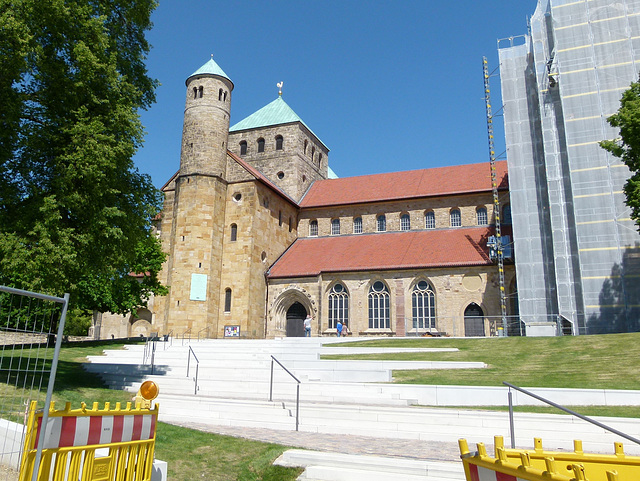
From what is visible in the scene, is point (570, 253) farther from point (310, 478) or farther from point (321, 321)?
point (310, 478)

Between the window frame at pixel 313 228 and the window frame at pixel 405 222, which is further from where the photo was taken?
the window frame at pixel 313 228

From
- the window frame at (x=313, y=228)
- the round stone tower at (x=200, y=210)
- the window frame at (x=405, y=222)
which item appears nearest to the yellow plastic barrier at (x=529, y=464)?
the round stone tower at (x=200, y=210)

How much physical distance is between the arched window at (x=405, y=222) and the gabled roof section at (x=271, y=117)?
13.3m

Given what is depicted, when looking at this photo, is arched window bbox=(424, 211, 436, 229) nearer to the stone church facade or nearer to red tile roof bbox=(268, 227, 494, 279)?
the stone church facade

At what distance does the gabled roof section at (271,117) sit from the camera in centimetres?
4566

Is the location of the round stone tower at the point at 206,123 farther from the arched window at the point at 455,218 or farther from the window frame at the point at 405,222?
the arched window at the point at 455,218

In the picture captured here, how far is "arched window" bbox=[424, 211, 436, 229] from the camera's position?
125ft

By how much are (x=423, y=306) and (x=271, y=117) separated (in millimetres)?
23757

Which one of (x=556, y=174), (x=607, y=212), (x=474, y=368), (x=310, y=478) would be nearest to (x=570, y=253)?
(x=607, y=212)

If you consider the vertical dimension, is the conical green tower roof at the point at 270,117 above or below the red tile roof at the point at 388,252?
above

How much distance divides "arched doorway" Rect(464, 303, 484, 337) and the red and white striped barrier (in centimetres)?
2767

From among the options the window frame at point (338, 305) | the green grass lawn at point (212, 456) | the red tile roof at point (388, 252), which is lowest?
the green grass lawn at point (212, 456)

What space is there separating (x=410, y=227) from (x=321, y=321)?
34.2 ft

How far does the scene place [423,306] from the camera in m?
32.1
